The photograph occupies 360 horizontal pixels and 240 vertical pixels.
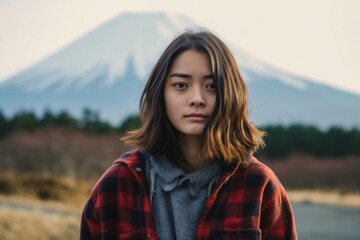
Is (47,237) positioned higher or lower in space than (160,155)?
lower

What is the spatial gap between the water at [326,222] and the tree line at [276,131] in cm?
267

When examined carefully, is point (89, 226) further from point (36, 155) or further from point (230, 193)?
point (36, 155)

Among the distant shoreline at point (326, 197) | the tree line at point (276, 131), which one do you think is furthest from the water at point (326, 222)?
the tree line at point (276, 131)

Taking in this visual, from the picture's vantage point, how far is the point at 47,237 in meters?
11.1

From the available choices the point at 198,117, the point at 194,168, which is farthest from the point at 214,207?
the point at 198,117

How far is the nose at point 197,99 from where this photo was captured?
2.46 meters

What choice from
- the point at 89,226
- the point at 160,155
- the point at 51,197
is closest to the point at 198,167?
the point at 160,155

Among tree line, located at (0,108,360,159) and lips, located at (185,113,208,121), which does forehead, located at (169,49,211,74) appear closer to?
lips, located at (185,113,208,121)

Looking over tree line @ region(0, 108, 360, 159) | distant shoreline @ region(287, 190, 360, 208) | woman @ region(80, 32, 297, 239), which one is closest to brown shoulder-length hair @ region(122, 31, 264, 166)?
woman @ region(80, 32, 297, 239)

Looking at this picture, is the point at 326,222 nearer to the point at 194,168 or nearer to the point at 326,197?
the point at 326,197

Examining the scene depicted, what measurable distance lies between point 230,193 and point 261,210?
129mm

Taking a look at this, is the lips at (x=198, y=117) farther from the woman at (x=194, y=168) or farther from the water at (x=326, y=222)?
the water at (x=326, y=222)

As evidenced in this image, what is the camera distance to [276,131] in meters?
26.9

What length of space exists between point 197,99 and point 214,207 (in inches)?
15.3
